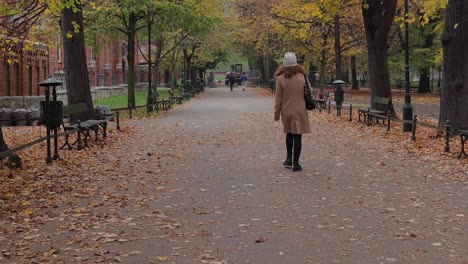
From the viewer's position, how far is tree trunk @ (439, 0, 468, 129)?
13203 mm

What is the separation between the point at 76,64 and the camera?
16469 mm

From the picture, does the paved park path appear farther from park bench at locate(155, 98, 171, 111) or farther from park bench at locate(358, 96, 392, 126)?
park bench at locate(155, 98, 171, 111)

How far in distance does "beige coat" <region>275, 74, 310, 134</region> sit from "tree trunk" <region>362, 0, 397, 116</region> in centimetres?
978

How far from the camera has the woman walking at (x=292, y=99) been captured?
31.0 ft

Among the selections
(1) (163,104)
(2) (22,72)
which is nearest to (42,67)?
(2) (22,72)

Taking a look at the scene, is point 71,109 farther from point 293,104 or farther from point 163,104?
point 163,104

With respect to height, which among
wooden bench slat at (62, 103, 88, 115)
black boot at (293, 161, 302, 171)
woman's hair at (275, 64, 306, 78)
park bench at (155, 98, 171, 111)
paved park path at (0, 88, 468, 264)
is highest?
woman's hair at (275, 64, 306, 78)

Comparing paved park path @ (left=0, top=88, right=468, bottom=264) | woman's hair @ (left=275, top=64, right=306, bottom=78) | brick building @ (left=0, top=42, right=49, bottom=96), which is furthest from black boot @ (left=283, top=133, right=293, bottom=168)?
brick building @ (left=0, top=42, right=49, bottom=96)

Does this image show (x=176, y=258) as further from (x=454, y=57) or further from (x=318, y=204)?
(x=454, y=57)

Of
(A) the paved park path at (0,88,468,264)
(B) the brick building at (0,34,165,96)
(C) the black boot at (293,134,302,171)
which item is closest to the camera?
(A) the paved park path at (0,88,468,264)

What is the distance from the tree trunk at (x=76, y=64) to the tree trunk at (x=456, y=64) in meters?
9.36

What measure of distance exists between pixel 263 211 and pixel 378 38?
538 inches

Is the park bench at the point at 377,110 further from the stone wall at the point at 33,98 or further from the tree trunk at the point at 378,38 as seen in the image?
the stone wall at the point at 33,98

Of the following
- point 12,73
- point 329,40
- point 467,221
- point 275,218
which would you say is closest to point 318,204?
point 275,218
